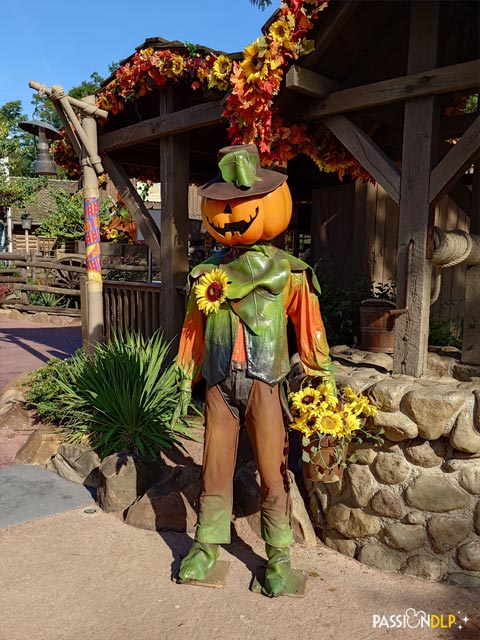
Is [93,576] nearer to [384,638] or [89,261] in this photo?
[384,638]

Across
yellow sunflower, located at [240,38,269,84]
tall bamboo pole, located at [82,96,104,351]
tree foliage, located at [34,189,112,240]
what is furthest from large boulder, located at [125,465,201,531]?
tree foliage, located at [34,189,112,240]

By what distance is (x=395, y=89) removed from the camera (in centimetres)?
318

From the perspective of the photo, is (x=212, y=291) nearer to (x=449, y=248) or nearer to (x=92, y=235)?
(x=449, y=248)

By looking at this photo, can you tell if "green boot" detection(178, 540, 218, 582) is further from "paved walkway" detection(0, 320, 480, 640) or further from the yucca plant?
the yucca plant

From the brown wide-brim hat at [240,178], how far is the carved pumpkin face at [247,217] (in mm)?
37

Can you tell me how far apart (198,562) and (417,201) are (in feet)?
7.39

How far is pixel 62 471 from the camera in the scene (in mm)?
3855

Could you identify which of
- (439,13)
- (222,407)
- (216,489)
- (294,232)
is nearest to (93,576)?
(216,489)

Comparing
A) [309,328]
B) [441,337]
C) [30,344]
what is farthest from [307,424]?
A: [30,344]

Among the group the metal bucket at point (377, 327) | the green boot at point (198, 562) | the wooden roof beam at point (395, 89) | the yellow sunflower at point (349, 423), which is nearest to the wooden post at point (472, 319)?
the metal bucket at point (377, 327)

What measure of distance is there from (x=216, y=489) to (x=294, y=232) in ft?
23.0

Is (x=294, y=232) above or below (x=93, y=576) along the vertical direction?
above

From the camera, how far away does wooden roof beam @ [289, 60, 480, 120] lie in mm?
2920

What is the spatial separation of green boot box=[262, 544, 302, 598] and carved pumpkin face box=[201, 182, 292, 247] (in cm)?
146
